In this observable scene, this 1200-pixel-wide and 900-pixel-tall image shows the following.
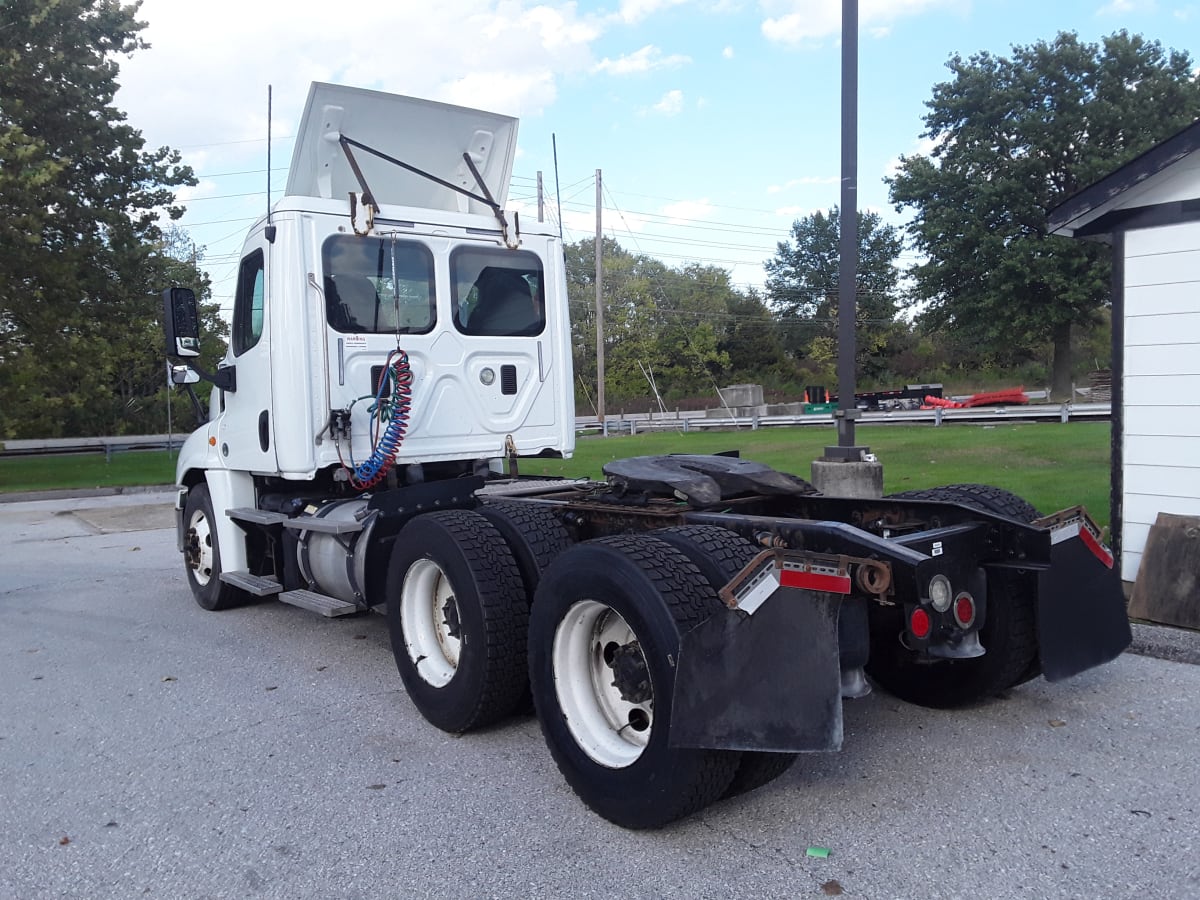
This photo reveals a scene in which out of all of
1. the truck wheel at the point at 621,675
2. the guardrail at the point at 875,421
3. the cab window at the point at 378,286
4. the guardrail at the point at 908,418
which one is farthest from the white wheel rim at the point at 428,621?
the guardrail at the point at 875,421

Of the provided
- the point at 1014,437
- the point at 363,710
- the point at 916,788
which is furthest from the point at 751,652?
the point at 1014,437

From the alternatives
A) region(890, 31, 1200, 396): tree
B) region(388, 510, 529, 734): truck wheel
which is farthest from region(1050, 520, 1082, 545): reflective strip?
region(890, 31, 1200, 396): tree

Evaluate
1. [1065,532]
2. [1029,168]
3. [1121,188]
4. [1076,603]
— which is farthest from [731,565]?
[1029,168]

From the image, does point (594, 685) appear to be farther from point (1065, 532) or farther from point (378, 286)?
point (378, 286)

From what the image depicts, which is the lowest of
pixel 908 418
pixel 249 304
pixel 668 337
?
pixel 908 418

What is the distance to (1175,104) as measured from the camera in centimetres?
3700

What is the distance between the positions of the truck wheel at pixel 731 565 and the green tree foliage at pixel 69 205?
17681 mm

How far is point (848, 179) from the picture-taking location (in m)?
9.08

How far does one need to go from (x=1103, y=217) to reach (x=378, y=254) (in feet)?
17.3

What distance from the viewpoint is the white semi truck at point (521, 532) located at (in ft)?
10.2

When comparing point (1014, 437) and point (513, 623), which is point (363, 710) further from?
point (1014, 437)

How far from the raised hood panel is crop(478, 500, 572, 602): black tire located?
2921 millimetres

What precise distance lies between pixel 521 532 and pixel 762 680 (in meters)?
1.82

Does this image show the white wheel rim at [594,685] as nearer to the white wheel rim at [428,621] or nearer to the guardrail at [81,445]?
the white wheel rim at [428,621]
